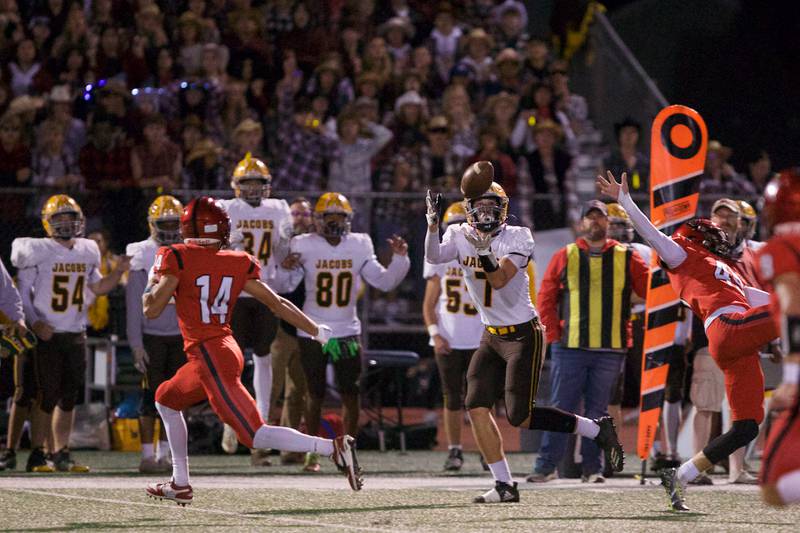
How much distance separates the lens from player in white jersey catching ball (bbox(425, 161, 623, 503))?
7.94 meters

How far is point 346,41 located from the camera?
15.1 metres

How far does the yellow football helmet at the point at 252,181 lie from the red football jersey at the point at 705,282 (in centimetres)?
362

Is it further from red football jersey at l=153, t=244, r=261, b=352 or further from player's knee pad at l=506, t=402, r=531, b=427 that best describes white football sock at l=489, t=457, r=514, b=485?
red football jersey at l=153, t=244, r=261, b=352

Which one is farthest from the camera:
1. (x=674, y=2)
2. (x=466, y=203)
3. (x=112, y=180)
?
(x=674, y=2)

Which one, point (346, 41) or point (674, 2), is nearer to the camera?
point (346, 41)

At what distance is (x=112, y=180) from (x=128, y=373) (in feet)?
5.99

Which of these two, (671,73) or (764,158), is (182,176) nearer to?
(764,158)

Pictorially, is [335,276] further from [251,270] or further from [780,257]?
[780,257]

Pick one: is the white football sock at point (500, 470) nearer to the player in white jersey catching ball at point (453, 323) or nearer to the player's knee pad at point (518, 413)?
the player's knee pad at point (518, 413)

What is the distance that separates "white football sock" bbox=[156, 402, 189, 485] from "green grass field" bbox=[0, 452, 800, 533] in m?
0.18

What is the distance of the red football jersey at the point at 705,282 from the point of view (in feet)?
25.2

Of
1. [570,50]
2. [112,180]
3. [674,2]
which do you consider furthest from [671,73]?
[112,180]

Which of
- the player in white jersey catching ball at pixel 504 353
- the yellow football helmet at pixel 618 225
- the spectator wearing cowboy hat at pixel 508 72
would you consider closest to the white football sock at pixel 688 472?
the player in white jersey catching ball at pixel 504 353

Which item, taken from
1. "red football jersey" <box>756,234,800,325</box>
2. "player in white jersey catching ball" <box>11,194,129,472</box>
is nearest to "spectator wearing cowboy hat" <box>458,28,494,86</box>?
"player in white jersey catching ball" <box>11,194,129,472</box>
